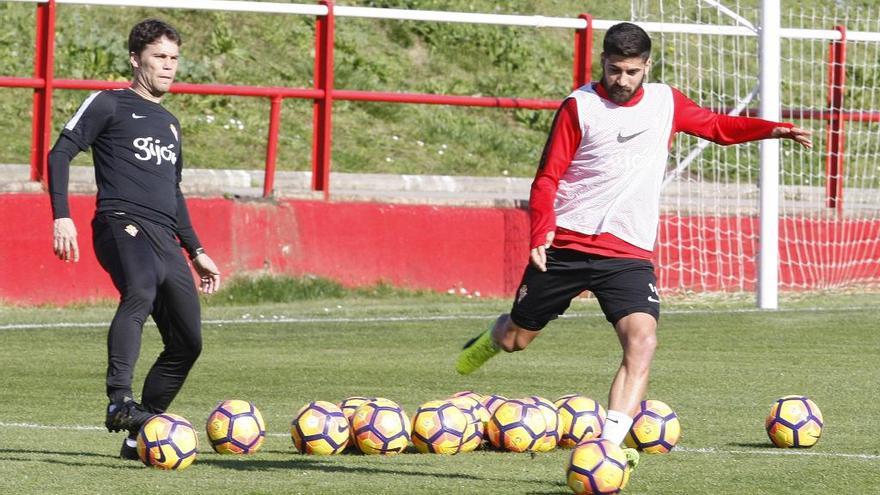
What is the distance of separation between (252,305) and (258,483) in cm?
873

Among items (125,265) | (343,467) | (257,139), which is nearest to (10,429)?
(125,265)

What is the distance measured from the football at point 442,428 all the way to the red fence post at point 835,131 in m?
10.7

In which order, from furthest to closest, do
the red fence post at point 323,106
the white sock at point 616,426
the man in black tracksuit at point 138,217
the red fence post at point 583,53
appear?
the red fence post at point 583,53 → the red fence post at point 323,106 → the man in black tracksuit at point 138,217 → the white sock at point 616,426

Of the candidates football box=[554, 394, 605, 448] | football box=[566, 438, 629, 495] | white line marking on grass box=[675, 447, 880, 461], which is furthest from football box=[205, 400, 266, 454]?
white line marking on grass box=[675, 447, 880, 461]

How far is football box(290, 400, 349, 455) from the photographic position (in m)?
7.95

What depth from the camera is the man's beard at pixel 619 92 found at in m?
7.47

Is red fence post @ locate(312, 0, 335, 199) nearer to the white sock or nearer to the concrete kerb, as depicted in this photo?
the concrete kerb

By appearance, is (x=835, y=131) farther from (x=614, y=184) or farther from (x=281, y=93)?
(x=614, y=184)

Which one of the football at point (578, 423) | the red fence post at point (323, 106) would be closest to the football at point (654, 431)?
the football at point (578, 423)

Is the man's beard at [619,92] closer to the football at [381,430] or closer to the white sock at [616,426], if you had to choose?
the white sock at [616,426]

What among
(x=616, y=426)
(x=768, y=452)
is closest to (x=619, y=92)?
(x=616, y=426)

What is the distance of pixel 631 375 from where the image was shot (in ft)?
23.7

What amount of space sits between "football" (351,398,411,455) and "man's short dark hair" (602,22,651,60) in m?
1.98

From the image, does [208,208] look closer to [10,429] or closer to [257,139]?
[10,429]
